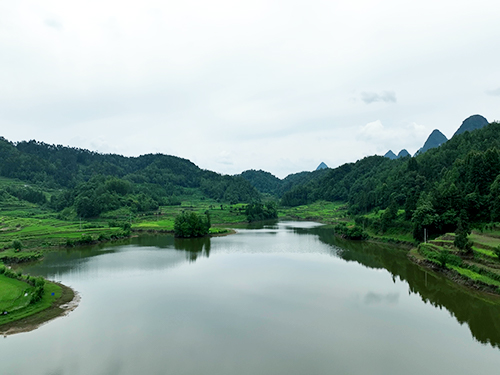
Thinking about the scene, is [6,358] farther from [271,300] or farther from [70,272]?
[70,272]

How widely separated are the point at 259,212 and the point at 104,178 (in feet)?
200

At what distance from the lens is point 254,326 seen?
20.2m

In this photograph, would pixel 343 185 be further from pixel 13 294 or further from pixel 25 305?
pixel 25 305

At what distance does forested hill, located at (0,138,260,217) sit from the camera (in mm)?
98375

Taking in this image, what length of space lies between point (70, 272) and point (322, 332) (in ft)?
90.8

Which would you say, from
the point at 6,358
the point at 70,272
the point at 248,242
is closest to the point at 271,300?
the point at 6,358

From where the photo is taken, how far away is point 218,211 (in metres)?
103

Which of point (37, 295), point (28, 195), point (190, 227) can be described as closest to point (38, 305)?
point (37, 295)

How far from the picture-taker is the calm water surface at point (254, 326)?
630 inches

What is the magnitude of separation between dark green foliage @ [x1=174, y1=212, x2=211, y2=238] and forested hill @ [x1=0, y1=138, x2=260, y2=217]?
3315cm

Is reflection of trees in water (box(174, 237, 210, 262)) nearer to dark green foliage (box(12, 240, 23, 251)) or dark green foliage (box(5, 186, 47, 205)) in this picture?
dark green foliage (box(12, 240, 23, 251))

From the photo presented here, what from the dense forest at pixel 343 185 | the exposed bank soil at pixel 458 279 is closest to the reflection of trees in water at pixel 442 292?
the exposed bank soil at pixel 458 279

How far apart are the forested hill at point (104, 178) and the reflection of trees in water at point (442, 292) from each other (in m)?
69.7

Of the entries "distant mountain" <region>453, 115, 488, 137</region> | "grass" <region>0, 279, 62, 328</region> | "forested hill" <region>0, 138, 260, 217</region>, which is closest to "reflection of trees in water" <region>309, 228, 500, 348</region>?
"grass" <region>0, 279, 62, 328</region>
